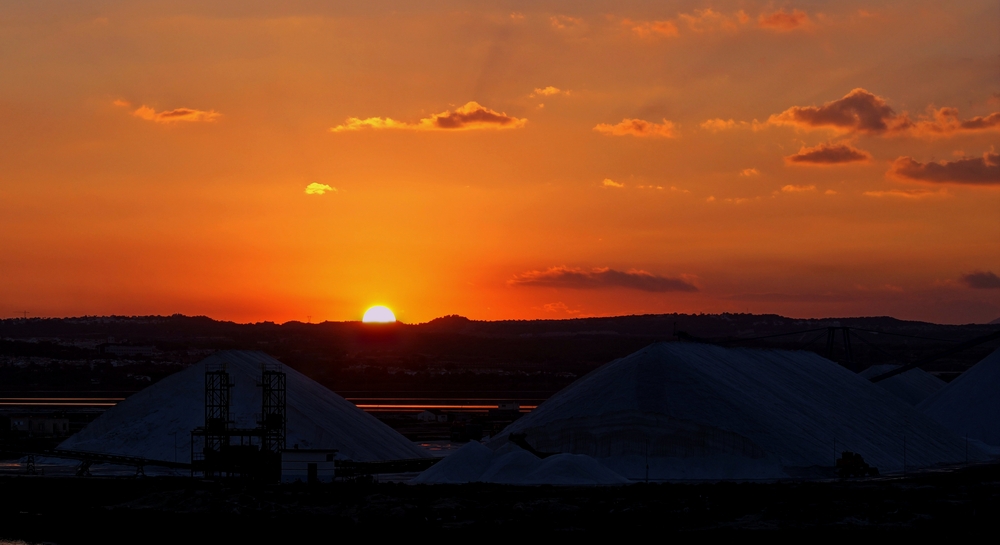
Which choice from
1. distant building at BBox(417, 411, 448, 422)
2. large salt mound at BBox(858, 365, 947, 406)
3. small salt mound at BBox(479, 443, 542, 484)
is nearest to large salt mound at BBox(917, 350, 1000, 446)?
large salt mound at BBox(858, 365, 947, 406)

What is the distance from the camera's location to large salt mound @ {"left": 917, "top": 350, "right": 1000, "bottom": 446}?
4289 inches

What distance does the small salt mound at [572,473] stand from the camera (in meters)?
67.5

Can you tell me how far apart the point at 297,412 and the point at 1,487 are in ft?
69.1

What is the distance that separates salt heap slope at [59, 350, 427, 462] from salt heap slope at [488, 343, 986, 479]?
9502mm

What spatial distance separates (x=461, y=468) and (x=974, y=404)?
64.0 metres

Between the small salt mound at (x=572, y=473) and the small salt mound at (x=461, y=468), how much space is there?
11.0ft

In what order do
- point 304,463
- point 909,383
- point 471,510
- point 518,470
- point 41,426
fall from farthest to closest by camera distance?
point 909,383
point 41,426
point 304,463
point 518,470
point 471,510

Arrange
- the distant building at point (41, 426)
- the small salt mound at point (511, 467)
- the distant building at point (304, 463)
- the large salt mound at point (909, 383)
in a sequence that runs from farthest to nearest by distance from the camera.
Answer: the large salt mound at point (909, 383) → the distant building at point (41, 426) → the distant building at point (304, 463) → the small salt mound at point (511, 467)

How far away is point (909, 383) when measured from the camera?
476 ft

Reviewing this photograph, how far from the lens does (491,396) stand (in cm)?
17700

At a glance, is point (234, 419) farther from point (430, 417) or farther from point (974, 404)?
point (974, 404)

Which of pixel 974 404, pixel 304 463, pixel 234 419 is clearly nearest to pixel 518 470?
pixel 304 463

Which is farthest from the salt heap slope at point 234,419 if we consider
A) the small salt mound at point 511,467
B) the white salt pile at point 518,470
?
the small salt mound at point 511,467

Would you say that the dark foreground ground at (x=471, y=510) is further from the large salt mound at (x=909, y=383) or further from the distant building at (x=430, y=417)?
the large salt mound at (x=909, y=383)
